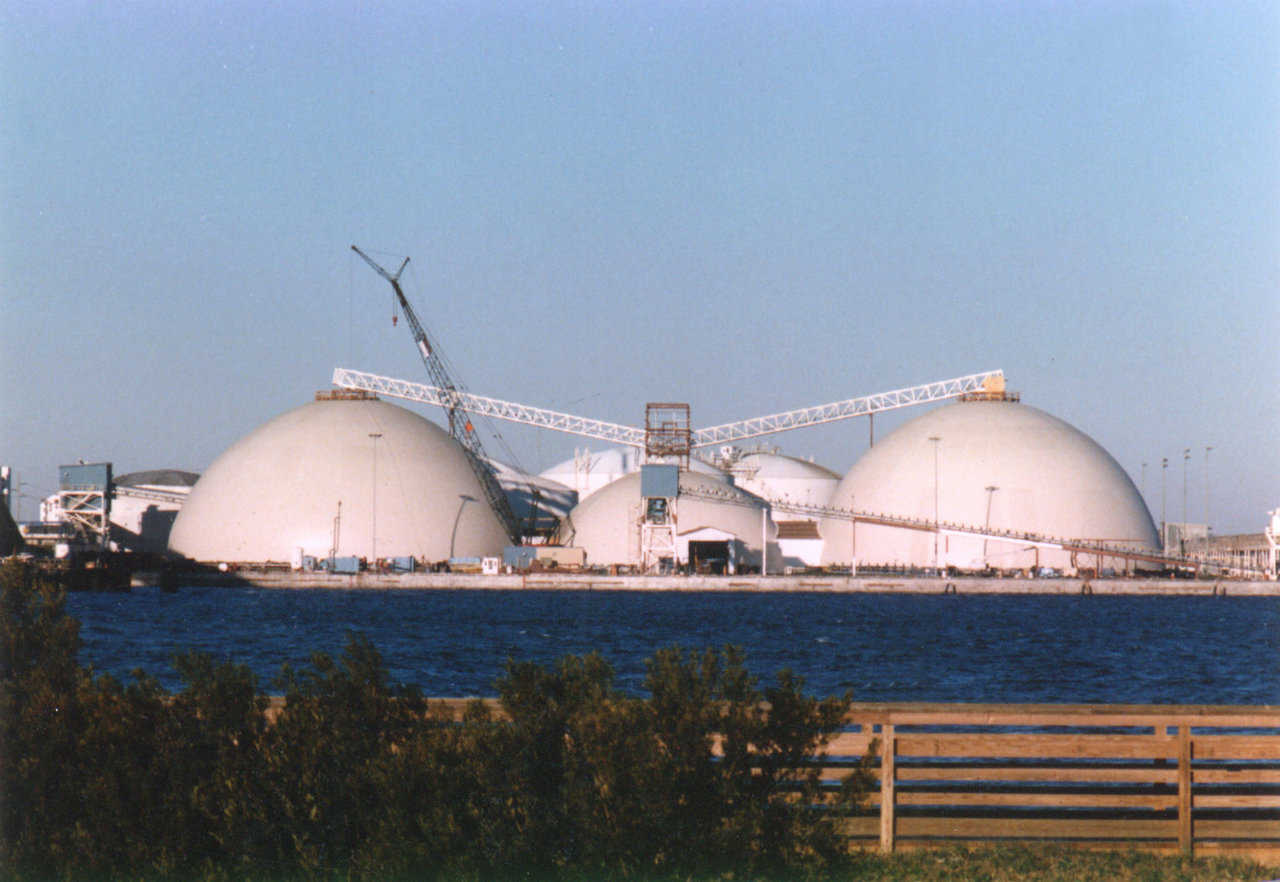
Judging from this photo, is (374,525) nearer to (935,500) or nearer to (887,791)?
(935,500)

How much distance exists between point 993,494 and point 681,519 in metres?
19.1

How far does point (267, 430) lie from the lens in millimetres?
106000

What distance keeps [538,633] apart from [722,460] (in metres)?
74.1

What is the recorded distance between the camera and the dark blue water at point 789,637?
31094 mm

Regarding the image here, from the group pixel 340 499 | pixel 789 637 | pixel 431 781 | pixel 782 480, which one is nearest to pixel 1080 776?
pixel 431 781

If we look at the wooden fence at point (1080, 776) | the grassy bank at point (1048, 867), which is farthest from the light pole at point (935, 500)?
the grassy bank at point (1048, 867)

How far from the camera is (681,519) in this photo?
9919 centimetres

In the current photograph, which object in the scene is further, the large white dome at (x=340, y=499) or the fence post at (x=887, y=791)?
the large white dome at (x=340, y=499)

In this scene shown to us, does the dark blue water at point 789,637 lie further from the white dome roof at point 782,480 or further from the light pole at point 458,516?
the white dome roof at point 782,480

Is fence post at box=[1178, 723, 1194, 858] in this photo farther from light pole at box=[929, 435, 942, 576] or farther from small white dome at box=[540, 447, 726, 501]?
small white dome at box=[540, 447, 726, 501]

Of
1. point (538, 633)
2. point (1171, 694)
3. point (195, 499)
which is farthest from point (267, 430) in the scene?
point (1171, 694)

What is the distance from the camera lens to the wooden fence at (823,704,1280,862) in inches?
425

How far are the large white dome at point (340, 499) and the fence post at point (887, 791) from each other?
3500 inches

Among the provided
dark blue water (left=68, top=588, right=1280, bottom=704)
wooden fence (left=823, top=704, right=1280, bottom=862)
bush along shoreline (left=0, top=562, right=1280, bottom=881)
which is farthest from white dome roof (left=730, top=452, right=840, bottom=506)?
bush along shoreline (left=0, top=562, right=1280, bottom=881)
